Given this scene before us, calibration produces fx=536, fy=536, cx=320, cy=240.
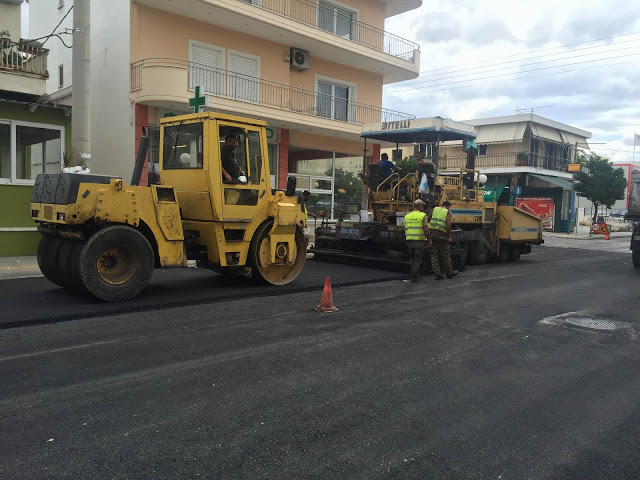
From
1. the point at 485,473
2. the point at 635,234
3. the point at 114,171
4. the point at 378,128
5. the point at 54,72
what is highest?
the point at 54,72

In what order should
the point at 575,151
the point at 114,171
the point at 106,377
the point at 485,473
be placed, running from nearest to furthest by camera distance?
the point at 485,473, the point at 106,377, the point at 114,171, the point at 575,151

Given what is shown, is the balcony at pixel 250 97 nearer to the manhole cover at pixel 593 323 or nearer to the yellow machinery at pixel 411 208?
the yellow machinery at pixel 411 208

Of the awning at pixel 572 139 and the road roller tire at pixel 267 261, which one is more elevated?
the awning at pixel 572 139

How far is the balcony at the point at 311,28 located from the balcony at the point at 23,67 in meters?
3.47

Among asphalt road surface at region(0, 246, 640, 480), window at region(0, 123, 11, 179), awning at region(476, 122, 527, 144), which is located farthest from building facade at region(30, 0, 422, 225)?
awning at region(476, 122, 527, 144)

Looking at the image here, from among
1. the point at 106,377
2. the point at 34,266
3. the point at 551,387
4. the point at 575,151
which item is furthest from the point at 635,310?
the point at 575,151

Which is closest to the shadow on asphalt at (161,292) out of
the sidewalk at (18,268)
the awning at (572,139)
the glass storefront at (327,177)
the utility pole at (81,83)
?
the sidewalk at (18,268)

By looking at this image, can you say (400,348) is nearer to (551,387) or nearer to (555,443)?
(551,387)

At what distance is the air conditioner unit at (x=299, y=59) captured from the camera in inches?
756

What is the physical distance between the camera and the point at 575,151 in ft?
136

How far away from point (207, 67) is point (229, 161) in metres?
9.81

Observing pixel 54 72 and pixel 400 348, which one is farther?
pixel 54 72

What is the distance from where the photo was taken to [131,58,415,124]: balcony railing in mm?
15977

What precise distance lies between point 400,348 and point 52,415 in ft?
11.5
